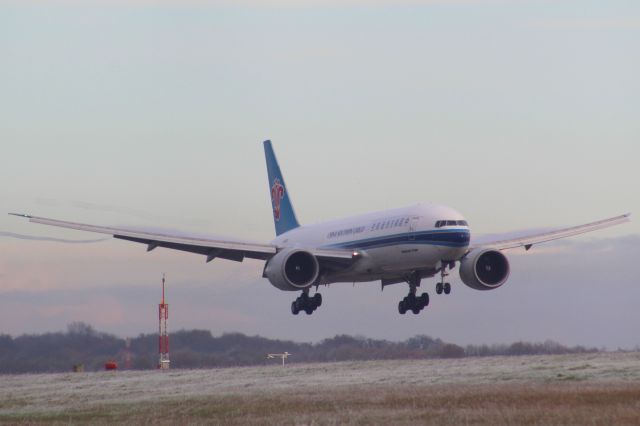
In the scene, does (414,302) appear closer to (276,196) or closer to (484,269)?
(484,269)

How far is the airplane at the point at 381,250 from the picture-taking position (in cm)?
5434

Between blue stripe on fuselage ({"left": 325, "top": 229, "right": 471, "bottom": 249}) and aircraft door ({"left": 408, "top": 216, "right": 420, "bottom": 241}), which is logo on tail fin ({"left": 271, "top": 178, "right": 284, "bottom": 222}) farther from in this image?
aircraft door ({"left": 408, "top": 216, "right": 420, "bottom": 241})

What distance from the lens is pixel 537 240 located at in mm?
63375

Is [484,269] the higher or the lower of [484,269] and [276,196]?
the lower

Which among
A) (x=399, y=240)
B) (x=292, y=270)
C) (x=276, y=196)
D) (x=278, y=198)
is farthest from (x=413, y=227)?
(x=276, y=196)

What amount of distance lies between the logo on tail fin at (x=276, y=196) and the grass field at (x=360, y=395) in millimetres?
11448

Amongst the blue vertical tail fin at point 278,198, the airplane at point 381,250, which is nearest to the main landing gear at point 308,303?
the airplane at point 381,250

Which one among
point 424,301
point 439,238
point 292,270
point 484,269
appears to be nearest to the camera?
point 439,238

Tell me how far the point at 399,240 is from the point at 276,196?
20.7 m

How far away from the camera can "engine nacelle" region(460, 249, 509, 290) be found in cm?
5756

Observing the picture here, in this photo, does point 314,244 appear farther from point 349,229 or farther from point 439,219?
point 439,219

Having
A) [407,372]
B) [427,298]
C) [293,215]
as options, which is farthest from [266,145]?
[407,372]

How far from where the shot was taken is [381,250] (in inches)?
2238

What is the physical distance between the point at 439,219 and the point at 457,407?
18497 millimetres
